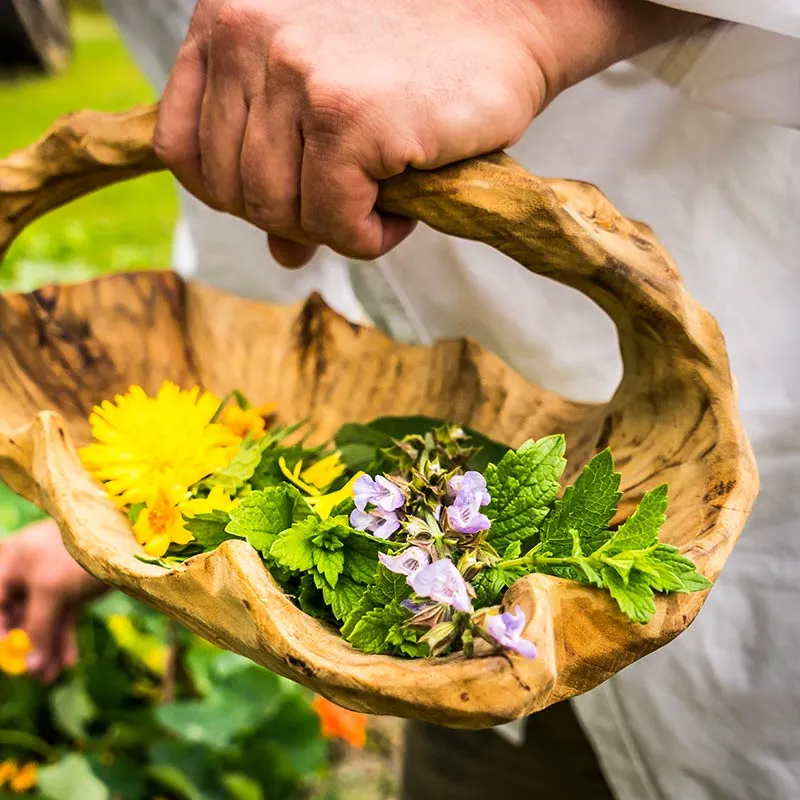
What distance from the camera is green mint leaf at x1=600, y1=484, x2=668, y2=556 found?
1.65ft

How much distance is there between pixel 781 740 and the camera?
0.88m

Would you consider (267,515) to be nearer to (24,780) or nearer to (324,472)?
(324,472)

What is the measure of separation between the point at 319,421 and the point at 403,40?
35 cm

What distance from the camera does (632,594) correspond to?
1.58ft

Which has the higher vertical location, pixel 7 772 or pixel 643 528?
pixel 643 528

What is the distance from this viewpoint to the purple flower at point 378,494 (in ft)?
1.70

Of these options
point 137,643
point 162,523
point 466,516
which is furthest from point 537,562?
point 137,643

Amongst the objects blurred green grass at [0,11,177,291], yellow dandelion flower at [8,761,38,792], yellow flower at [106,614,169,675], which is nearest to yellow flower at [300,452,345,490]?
yellow dandelion flower at [8,761,38,792]

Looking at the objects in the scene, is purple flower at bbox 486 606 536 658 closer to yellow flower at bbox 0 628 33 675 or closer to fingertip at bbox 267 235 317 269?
fingertip at bbox 267 235 317 269

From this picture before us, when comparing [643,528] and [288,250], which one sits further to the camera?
→ [288,250]

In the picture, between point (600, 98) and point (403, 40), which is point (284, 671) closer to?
point (403, 40)

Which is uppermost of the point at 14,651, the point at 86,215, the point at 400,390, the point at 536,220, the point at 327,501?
the point at 536,220

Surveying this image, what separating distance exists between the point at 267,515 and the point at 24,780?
89cm

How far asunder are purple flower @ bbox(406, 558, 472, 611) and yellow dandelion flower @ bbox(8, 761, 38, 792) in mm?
982
